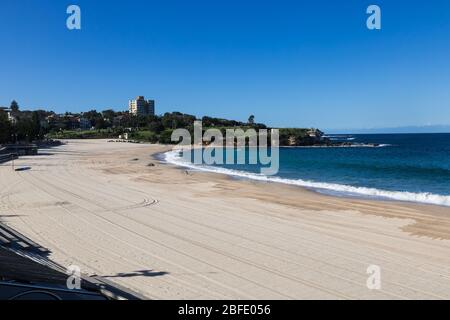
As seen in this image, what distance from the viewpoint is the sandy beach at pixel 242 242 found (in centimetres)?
816

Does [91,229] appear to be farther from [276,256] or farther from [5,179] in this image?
[5,179]

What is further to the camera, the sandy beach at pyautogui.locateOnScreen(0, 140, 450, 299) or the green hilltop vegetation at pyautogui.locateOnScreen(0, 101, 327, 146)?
the green hilltop vegetation at pyautogui.locateOnScreen(0, 101, 327, 146)

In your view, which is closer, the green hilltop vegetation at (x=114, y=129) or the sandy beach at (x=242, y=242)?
the sandy beach at (x=242, y=242)

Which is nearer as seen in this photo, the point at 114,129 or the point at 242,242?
the point at 242,242

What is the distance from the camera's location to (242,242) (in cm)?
1160

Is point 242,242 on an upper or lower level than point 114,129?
lower

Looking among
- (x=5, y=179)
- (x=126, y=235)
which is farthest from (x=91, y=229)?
(x=5, y=179)

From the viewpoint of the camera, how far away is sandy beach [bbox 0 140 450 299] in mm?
8156

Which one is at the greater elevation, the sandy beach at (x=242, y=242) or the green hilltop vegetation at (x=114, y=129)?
the green hilltop vegetation at (x=114, y=129)

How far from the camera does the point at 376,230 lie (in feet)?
43.3
